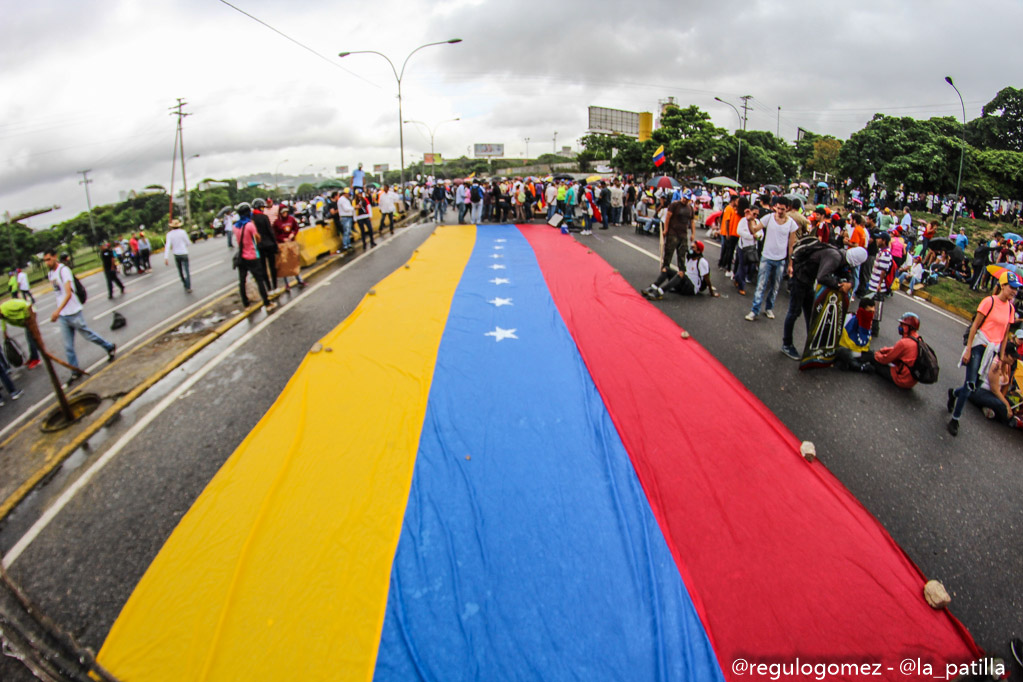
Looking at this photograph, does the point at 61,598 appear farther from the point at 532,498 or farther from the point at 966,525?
the point at 966,525

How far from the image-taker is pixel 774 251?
783cm

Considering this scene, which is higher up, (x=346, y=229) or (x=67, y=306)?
(x=346, y=229)

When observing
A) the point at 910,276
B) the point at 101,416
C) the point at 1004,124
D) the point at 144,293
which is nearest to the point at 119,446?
the point at 101,416

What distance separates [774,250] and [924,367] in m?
2.80

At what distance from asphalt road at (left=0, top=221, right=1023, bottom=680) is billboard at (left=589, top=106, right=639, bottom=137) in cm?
7266

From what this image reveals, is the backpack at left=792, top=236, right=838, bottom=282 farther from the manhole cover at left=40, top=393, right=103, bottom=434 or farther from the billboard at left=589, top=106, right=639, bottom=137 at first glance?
the billboard at left=589, top=106, right=639, bottom=137

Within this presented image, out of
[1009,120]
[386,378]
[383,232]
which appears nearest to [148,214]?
[383,232]

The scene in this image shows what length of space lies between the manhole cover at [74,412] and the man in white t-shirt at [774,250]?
32.3 feet

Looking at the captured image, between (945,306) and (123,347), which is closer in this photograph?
(123,347)

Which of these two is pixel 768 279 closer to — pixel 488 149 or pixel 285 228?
pixel 285 228

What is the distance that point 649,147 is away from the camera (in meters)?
55.0

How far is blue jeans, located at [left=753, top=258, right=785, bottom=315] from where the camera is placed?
26.3 feet

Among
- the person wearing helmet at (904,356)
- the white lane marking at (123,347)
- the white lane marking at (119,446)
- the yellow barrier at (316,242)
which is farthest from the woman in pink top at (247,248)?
the person wearing helmet at (904,356)

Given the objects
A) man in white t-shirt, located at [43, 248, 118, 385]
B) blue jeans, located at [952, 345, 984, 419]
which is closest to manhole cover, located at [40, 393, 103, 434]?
man in white t-shirt, located at [43, 248, 118, 385]
